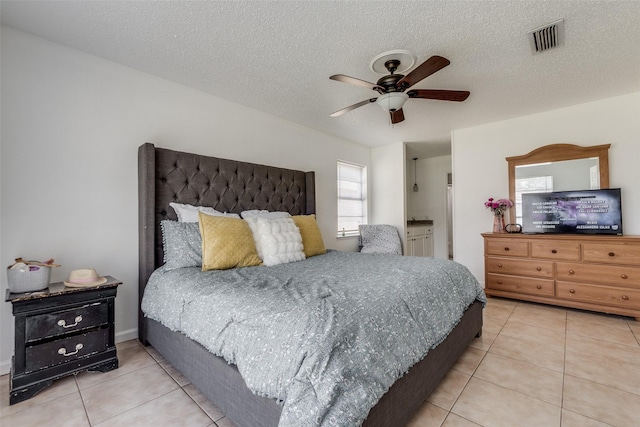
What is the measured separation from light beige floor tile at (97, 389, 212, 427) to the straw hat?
2.88ft

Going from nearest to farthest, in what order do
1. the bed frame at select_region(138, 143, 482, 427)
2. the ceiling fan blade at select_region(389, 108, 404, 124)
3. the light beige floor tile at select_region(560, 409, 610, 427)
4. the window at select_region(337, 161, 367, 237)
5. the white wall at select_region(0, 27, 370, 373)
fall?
1. the bed frame at select_region(138, 143, 482, 427)
2. the light beige floor tile at select_region(560, 409, 610, 427)
3. the white wall at select_region(0, 27, 370, 373)
4. the ceiling fan blade at select_region(389, 108, 404, 124)
5. the window at select_region(337, 161, 367, 237)

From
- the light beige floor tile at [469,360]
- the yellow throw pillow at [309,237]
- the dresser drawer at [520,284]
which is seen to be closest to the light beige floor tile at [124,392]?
the yellow throw pillow at [309,237]

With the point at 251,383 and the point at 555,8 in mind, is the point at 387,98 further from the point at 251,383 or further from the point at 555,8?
the point at 251,383

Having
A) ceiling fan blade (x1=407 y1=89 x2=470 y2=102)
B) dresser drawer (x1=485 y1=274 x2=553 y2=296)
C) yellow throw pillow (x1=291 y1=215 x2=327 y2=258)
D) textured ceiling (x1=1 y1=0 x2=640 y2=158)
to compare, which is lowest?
dresser drawer (x1=485 y1=274 x2=553 y2=296)

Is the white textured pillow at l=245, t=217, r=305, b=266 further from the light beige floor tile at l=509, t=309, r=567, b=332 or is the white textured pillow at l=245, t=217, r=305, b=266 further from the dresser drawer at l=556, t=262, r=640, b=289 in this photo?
the dresser drawer at l=556, t=262, r=640, b=289

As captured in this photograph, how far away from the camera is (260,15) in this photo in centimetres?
183

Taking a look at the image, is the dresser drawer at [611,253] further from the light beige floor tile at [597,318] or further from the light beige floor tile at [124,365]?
the light beige floor tile at [124,365]

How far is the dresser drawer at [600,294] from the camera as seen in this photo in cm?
281

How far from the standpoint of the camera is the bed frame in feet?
4.16

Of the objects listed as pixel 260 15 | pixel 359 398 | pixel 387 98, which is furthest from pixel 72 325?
pixel 387 98

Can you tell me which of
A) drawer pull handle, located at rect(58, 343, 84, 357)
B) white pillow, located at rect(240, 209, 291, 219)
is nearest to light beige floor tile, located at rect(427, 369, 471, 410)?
white pillow, located at rect(240, 209, 291, 219)

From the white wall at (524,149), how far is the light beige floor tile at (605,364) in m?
1.67

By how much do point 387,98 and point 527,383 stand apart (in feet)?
7.33

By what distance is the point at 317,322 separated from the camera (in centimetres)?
109
